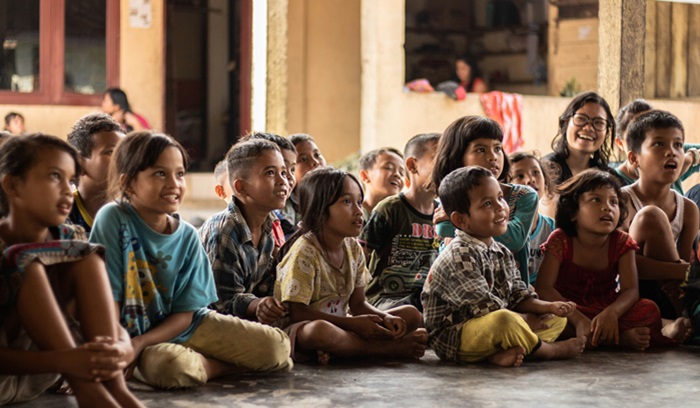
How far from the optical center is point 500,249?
4.13m

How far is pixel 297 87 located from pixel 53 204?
6.40 metres

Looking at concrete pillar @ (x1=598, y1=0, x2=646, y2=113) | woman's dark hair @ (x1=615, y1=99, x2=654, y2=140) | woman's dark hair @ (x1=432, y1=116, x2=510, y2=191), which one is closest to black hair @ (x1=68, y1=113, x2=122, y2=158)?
woman's dark hair @ (x1=432, y1=116, x2=510, y2=191)

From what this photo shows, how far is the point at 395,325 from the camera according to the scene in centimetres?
404

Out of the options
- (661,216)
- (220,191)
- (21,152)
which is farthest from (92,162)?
(661,216)

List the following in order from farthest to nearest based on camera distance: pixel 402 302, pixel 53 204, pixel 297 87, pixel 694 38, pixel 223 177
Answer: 1. pixel 694 38
2. pixel 297 87
3. pixel 223 177
4. pixel 402 302
5. pixel 53 204

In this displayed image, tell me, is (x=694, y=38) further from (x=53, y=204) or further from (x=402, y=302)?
(x=53, y=204)

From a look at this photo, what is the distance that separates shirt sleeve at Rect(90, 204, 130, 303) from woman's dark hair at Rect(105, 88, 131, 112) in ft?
20.1

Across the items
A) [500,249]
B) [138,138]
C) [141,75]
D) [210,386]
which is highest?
[141,75]

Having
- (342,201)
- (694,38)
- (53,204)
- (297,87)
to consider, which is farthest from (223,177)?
(694,38)

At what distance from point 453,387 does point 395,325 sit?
0.56 meters

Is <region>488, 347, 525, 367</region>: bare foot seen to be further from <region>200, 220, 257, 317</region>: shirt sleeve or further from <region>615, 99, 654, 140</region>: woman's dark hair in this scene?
<region>615, 99, 654, 140</region>: woman's dark hair

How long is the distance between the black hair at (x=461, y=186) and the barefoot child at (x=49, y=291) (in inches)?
58.0

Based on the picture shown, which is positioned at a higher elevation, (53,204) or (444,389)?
(53,204)

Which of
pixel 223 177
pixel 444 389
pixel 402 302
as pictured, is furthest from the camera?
pixel 223 177
